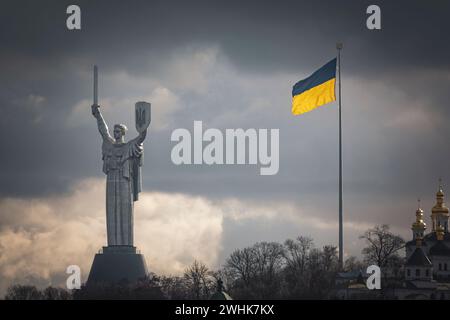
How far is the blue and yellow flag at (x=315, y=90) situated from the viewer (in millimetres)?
168625

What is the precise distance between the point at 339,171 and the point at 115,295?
25.7 m

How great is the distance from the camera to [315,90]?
170 m

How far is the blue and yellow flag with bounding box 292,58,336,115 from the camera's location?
Result: 169 m

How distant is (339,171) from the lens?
189 metres
